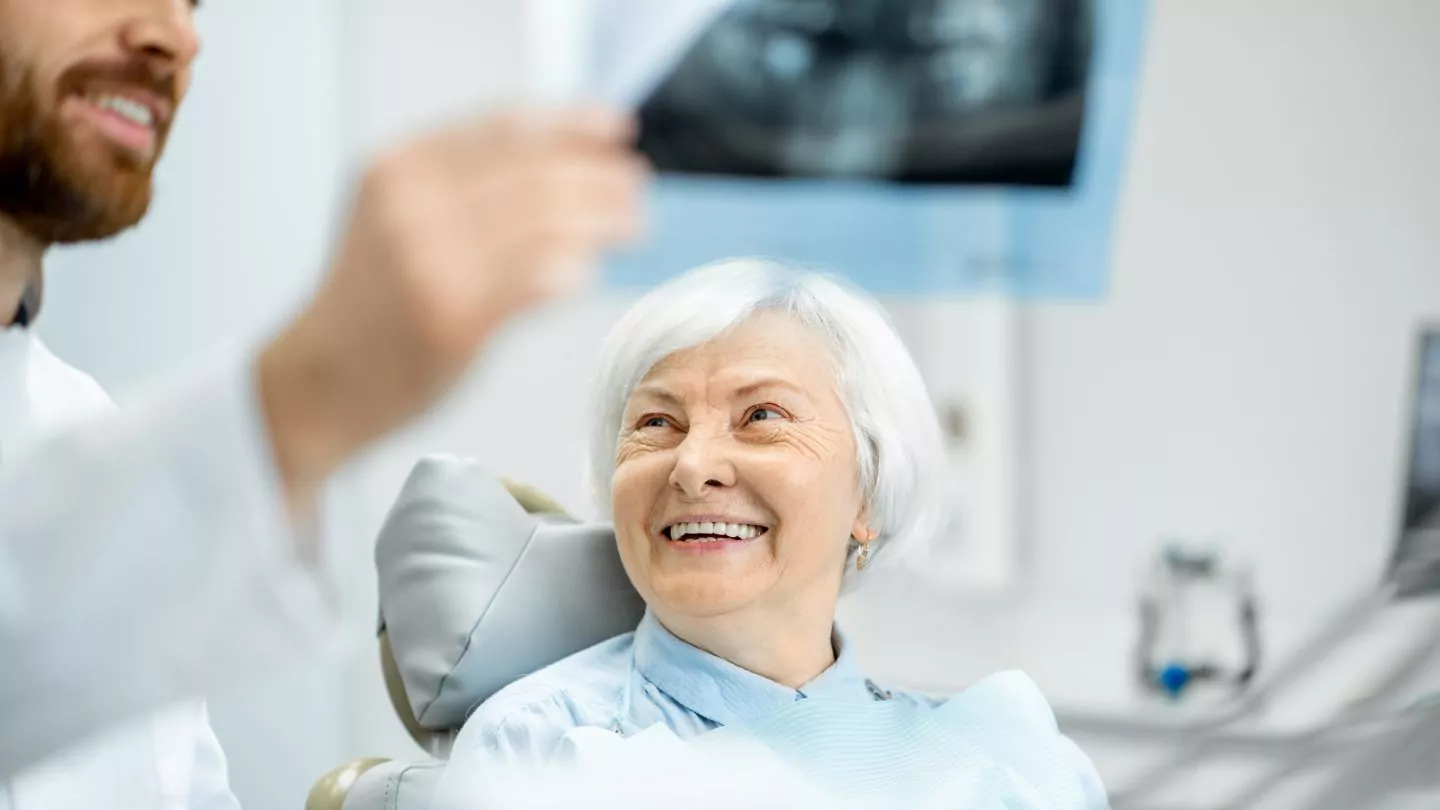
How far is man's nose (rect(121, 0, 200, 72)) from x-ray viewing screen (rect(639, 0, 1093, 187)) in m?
1.64

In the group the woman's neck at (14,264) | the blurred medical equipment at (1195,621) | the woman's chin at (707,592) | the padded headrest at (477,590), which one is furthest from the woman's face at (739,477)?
the blurred medical equipment at (1195,621)

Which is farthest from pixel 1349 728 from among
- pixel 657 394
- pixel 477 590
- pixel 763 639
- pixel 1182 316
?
pixel 1182 316

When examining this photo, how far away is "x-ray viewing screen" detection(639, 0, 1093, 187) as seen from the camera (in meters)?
2.31

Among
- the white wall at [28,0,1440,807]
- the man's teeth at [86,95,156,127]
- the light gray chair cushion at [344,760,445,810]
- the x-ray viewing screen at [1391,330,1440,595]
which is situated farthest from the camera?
the x-ray viewing screen at [1391,330,1440,595]

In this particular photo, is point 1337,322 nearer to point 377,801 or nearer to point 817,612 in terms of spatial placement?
point 817,612

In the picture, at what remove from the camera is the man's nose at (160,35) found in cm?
68

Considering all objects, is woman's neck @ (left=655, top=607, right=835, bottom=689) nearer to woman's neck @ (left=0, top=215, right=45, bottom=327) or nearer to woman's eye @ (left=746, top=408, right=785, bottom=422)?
woman's eye @ (left=746, top=408, right=785, bottom=422)

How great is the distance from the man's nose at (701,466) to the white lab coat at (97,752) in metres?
0.39

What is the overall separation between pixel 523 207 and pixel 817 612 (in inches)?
33.5

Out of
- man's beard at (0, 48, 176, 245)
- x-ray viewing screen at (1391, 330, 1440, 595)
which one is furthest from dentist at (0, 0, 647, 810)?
x-ray viewing screen at (1391, 330, 1440, 595)

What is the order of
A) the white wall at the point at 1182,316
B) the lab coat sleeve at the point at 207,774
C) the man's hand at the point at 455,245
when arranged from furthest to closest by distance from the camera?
the white wall at the point at 1182,316 < the lab coat sleeve at the point at 207,774 < the man's hand at the point at 455,245

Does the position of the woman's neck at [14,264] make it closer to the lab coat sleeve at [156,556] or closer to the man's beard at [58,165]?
the man's beard at [58,165]

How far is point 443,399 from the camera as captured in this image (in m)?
0.42

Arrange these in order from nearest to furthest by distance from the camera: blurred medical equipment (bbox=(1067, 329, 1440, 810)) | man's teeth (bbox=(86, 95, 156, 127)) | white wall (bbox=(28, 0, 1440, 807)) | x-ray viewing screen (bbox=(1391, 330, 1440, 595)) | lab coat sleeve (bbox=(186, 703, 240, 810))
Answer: man's teeth (bbox=(86, 95, 156, 127))
blurred medical equipment (bbox=(1067, 329, 1440, 810))
lab coat sleeve (bbox=(186, 703, 240, 810))
white wall (bbox=(28, 0, 1440, 807))
x-ray viewing screen (bbox=(1391, 330, 1440, 595))
